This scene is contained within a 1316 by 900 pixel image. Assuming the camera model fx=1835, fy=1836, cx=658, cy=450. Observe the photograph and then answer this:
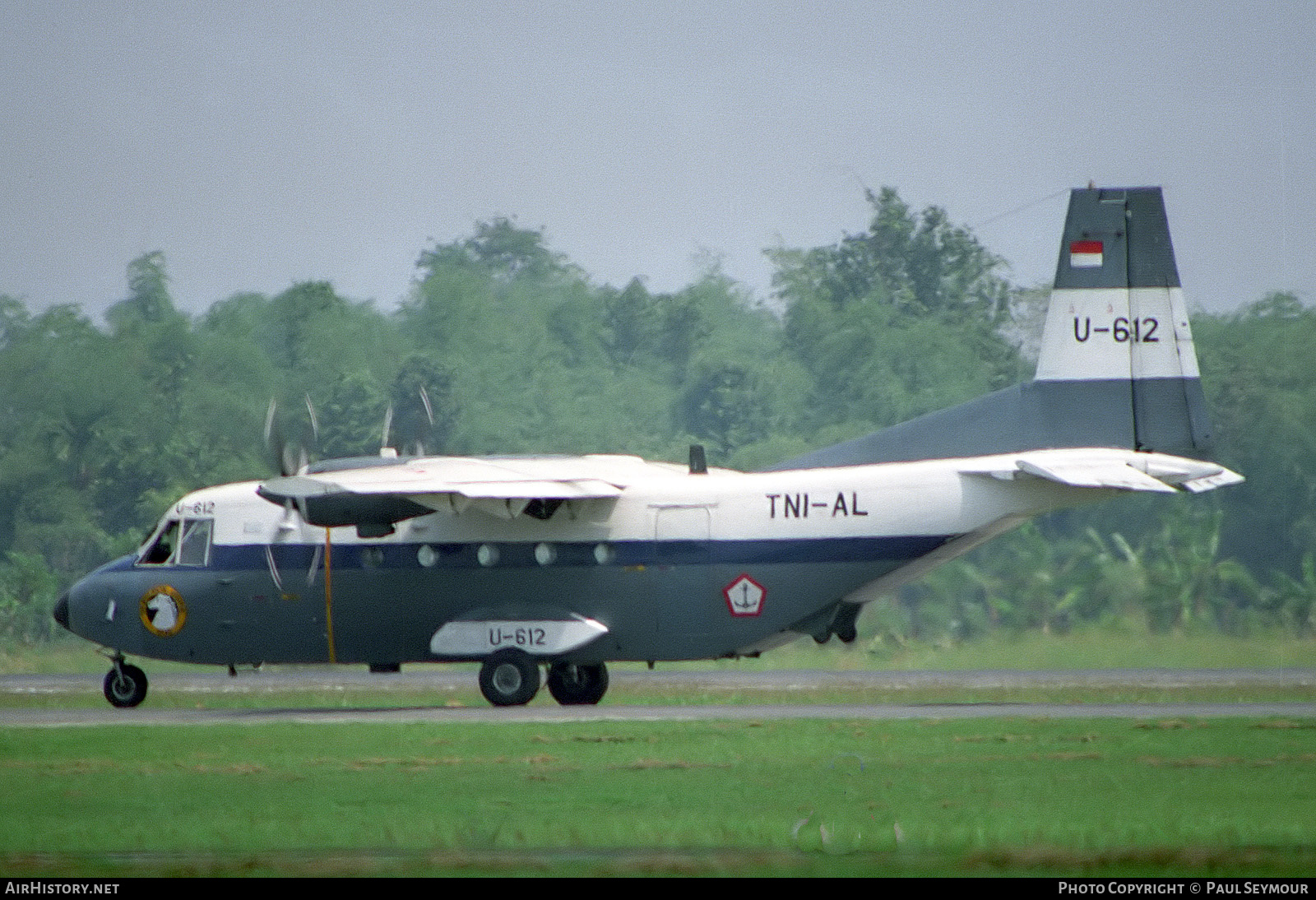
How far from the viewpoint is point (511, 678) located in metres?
24.4

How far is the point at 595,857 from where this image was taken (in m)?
12.9

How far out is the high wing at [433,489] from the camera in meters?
22.8

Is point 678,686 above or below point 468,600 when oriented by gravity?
below

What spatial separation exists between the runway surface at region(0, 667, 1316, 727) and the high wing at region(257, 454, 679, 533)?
2.62 metres

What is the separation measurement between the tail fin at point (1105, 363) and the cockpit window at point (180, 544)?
30.7ft

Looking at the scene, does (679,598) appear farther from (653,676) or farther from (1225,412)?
(1225,412)

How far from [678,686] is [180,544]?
8601 mm

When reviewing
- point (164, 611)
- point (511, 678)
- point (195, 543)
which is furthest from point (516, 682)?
point (164, 611)

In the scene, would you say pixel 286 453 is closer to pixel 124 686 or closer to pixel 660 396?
pixel 124 686

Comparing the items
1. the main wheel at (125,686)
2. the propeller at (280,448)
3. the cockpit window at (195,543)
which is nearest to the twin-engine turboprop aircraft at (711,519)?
the propeller at (280,448)

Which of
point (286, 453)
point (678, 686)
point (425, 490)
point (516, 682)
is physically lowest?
point (678, 686)

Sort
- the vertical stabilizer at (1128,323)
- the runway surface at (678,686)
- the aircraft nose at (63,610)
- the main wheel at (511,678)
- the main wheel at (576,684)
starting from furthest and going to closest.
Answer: the aircraft nose at (63,610) → the main wheel at (576,684) → the main wheel at (511,678) → the vertical stabilizer at (1128,323) → the runway surface at (678,686)

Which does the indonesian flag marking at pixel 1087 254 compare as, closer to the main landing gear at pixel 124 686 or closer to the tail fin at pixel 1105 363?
the tail fin at pixel 1105 363

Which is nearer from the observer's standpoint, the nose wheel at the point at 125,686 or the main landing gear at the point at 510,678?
the main landing gear at the point at 510,678
